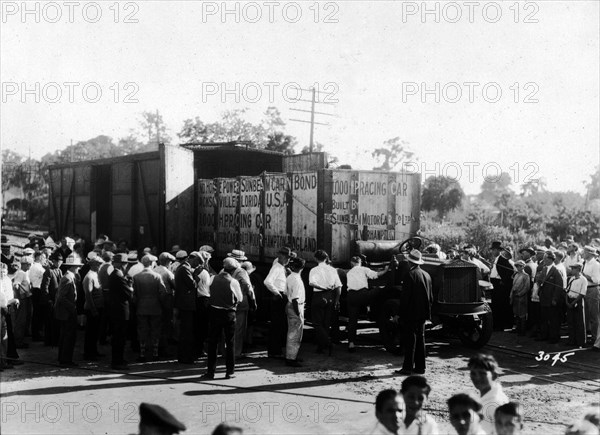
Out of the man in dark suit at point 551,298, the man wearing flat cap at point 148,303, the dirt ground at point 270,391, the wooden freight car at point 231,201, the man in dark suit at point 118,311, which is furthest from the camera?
the wooden freight car at point 231,201

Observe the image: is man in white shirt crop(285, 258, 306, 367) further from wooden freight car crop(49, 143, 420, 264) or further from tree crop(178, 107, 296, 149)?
tree crop(178, 107, 296, 149)

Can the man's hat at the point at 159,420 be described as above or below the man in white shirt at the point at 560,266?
below

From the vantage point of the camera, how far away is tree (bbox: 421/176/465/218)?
44.9 metres

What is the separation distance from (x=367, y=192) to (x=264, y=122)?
39.2 metres

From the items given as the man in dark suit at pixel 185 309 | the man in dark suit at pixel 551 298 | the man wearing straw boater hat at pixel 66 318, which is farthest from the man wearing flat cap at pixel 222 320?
the man in dark suit at pixel 551 298

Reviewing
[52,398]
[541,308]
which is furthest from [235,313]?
[541,308]

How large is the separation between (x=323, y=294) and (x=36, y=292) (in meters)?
5.06

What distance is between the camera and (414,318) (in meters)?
8.59

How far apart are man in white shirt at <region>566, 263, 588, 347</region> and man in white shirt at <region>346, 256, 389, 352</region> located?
352 cm

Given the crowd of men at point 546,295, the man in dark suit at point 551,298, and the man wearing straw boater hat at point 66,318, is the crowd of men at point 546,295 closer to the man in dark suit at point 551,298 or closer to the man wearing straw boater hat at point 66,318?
the man in dark suit at point 551,298

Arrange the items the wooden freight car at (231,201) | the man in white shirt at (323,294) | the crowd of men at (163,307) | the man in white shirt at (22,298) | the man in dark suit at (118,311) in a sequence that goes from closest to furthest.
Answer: the crowd of men at (163,307) < the man in dark suit at (118,311) < the man in white shirt at (323,294) < the man in white shirt at (22,298) < the wooden freight car at (231,201)

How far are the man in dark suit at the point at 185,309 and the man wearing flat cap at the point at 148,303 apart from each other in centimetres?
27

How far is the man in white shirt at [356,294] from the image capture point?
33.2ft

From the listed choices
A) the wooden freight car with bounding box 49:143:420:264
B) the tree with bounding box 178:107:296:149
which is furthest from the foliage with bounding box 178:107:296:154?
the wooden freight car with bounding box 49:143:420:264
